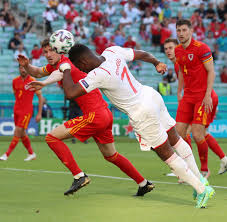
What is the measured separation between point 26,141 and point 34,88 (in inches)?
230

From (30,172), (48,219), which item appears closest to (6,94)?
(30,172)

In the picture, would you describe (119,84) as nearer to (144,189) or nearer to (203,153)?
(144,189)

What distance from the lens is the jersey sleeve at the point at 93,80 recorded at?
6.79 metres

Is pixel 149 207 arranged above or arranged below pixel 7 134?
above

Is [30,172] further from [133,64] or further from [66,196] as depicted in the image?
[133,64]

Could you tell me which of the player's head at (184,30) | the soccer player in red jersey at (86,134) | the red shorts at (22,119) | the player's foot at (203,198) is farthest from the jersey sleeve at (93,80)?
the red shorts at (22,119)

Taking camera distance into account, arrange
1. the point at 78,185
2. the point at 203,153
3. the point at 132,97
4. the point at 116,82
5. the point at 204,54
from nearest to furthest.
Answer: the point at 116,82 → the point at 132,97 → the point at 78,185 → the point at 204,54 → the point at 203,153

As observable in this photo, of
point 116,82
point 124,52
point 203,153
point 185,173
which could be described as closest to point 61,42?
point 124,52

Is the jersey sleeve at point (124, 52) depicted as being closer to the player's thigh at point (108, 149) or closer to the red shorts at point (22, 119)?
the player's thigh at point (108, 149)

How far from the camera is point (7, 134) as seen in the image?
19500 millimetres

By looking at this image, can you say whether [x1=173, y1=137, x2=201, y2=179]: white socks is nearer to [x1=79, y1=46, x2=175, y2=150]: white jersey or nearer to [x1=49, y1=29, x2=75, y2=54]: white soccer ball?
[x1=79, y1=46, x2=175, y2=150]: white jersey

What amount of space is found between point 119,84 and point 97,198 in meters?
1.64

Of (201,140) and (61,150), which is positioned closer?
(61,150)

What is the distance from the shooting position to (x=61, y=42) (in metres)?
7.61
